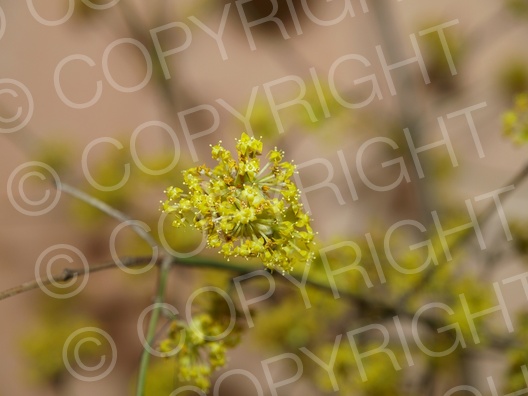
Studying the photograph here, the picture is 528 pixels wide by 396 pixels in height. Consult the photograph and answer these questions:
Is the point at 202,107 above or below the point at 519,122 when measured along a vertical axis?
above

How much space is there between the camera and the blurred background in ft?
2.97

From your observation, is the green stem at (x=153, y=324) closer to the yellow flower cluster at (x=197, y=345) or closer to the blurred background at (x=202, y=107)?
the yellow flower cluster at (x=197, y=345)

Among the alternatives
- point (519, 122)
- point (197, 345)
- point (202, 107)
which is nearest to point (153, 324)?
point (197, 345)

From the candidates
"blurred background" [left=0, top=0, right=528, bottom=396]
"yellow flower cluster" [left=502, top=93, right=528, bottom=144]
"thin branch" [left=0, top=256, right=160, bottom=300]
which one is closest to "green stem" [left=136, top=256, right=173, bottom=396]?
"thin branch" [left=0, top=256, right=160, bottom=300]

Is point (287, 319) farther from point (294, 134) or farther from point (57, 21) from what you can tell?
point (57, 21)

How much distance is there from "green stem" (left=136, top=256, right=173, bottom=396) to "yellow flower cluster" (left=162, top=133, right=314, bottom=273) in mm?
53

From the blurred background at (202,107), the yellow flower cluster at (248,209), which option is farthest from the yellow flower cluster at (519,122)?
the blurred background at (202,107)

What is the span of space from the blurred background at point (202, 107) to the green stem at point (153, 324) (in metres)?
0.46

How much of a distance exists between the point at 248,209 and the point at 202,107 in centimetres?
64

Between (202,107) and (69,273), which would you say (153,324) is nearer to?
(69,273)

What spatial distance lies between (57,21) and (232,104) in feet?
1.05

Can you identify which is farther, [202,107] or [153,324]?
[202,107]

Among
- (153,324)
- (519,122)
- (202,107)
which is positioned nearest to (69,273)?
(153,324)

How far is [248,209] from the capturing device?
14.3 inches
